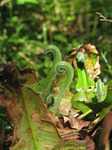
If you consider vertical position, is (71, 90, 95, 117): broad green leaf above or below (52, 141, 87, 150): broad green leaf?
above

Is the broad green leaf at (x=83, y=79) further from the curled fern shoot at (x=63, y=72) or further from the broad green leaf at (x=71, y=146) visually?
the broad green leaf at (x=71, y=146)

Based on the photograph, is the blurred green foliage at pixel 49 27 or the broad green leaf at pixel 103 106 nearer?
the broad green leaf at pixel 103 106

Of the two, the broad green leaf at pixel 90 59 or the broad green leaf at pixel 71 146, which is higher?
the broad green leaf at pixel 90 59

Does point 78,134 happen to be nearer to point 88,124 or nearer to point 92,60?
point 88,124

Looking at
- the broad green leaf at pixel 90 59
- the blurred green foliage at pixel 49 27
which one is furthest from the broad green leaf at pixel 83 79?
the blurred green foliage at pixel 49 27

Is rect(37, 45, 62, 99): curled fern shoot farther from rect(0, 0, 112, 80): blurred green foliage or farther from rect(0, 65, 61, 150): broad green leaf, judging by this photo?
rect(0, 0, 112, 80): blurred green foliage

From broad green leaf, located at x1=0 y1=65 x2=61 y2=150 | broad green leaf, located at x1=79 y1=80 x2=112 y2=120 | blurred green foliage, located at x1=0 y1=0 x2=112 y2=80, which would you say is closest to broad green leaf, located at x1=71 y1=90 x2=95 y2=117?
broad green leaf, located at x1=79 y1=80 x2=112 y2=120

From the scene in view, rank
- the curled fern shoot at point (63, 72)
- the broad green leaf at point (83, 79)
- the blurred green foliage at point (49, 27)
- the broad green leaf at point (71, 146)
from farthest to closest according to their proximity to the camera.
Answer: the blurred green foliage at point (49, 27) < the broad green leaf at point (83, 79) < the curled fern shoot at point (63, 72) < the broad green leaf at point (71, 146)

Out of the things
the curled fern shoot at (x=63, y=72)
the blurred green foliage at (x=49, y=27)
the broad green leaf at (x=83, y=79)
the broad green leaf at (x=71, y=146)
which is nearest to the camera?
the broad green leaf at (x=71, y=146)
